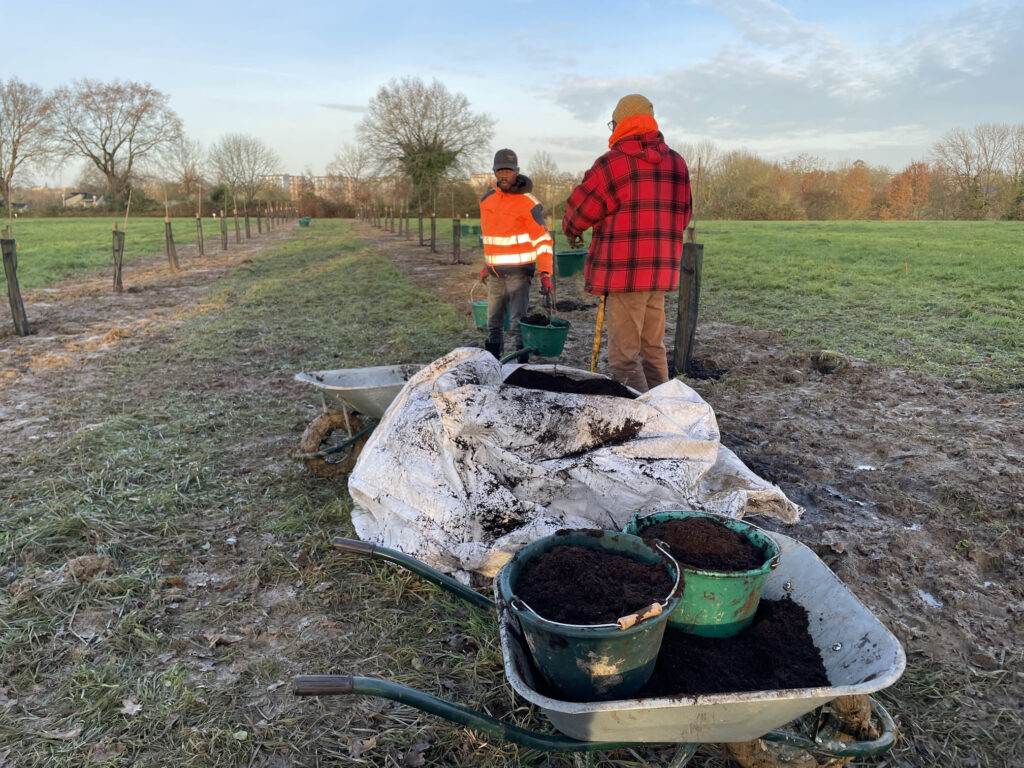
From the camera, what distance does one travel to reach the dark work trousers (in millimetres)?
5906

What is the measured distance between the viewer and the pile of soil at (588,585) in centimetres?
171

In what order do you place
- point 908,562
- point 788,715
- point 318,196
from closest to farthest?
point 788,715 → point 908,562 → point 318,196

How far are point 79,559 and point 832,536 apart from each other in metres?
3.68

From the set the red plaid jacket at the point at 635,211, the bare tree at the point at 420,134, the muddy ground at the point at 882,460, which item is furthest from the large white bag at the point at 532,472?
the bare tree at the point at 420,134

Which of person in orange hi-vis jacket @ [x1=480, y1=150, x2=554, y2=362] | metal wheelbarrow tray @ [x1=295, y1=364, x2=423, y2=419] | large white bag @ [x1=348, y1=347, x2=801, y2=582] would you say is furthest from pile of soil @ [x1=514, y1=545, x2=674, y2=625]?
person in orange hi-vis jacket @ [x1=480, y1=150, x2=554, y2=362]

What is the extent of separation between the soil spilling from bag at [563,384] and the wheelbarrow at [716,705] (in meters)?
1.54

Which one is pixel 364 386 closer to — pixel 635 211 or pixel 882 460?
pixel 635 211

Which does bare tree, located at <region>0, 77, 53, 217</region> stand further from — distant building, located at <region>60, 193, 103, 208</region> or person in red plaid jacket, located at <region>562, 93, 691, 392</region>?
distant building, located at <region>60, 193, 103, 208</region>

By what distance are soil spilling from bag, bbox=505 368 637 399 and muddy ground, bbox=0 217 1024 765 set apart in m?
1.08

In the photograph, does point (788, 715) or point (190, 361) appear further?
point (190, 361)

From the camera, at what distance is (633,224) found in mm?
4125

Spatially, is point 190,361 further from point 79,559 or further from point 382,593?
point 382,593

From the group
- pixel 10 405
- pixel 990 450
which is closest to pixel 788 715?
pixel 990 450

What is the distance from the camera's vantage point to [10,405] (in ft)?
17.2
